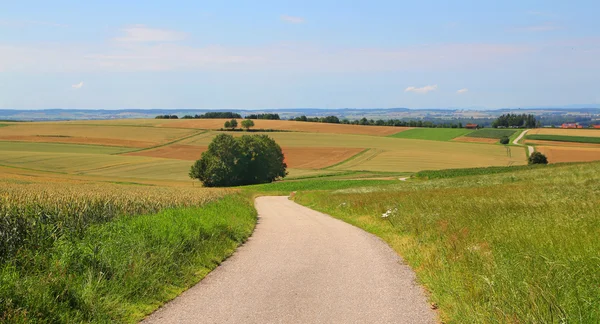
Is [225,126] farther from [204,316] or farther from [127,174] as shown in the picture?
[204,316]

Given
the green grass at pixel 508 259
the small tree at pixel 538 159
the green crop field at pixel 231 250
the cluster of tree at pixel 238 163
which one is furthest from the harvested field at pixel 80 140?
the green grass at pixel 508 259

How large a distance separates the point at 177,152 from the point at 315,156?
84.5ft

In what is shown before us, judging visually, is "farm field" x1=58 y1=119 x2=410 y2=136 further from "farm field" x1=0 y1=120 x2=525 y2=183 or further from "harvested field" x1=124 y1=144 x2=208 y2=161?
"harvested field" x1=124 y1=144 x2=208 y2=161

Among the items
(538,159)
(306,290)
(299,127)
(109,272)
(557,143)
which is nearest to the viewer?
(109,272)

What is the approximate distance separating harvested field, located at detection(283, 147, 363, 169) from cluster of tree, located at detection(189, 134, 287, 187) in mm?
7755

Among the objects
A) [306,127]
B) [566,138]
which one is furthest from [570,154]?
[306,127]

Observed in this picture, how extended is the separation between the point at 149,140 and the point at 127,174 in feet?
146

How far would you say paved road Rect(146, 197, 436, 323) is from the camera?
8195 mm

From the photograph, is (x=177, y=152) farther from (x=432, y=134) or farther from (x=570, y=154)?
(x=570, y=154)

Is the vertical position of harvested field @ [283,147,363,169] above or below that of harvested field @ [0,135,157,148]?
below

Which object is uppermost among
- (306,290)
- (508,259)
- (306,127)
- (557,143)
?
(508,259)

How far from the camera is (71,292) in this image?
7820 mm

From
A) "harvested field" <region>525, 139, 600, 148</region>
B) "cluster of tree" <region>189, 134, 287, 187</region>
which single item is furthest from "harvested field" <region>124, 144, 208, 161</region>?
"harvested field" <region>525, 139, 600, 148</region>

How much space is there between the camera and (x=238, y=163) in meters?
84.0
